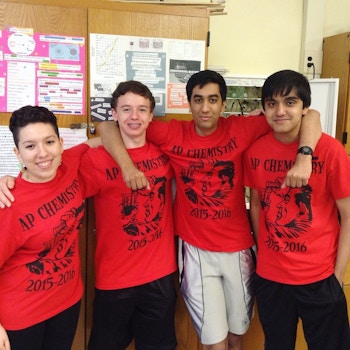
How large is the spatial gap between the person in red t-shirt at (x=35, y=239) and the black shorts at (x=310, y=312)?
82 centimetres

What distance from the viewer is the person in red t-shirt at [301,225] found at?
4.57 ft

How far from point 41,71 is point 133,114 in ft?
1.68

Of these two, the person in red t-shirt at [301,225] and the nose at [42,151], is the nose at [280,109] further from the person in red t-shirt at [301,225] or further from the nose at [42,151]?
the nose at [42,151]

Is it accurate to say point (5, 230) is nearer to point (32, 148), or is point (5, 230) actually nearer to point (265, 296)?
point (32, 148)

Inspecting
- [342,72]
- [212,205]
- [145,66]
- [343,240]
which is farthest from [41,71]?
[342,72]

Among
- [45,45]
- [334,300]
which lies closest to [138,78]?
[45,45]

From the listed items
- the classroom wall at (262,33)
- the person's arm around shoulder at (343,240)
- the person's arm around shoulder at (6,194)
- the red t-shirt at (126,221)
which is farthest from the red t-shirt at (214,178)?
the classroom wall at (262,33)

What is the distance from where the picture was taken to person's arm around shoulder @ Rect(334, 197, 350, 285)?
1.41 m

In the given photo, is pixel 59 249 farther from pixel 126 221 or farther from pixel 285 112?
pixel 285 112

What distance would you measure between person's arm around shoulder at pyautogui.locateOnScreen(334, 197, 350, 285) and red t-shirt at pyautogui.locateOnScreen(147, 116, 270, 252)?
0.36 m

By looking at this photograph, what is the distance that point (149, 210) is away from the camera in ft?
5.16

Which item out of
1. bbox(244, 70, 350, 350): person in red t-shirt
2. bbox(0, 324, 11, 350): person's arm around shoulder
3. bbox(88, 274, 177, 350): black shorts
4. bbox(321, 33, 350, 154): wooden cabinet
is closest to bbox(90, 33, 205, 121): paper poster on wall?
bbox(244, 70, 350, 350): person in red t-shirt

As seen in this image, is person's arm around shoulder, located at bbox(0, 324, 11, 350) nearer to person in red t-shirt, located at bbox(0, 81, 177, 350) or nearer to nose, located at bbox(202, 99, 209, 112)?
person in red t-shirt, located at bbox(0, 81, 177, 350)

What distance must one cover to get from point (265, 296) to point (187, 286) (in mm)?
342
